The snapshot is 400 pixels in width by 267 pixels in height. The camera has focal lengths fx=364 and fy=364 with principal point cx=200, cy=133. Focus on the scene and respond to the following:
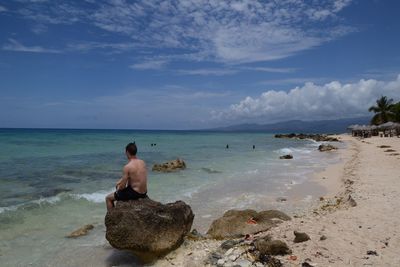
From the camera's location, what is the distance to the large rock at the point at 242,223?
8609mm

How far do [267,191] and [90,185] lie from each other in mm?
8294

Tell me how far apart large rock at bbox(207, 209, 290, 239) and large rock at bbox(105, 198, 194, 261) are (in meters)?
1.34

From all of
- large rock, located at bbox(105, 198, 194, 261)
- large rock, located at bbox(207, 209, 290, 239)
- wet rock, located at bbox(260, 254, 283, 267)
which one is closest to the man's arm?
large rock, located at bbox(105, 198, 194, 261)

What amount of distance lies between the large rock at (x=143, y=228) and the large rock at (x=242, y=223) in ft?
4.41

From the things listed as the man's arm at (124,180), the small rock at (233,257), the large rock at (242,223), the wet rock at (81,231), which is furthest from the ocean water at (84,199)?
the small rock at (233,257)

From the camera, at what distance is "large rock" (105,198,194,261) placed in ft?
23.8

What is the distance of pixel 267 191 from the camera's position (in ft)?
50.5

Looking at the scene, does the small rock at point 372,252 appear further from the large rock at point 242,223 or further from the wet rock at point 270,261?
the large rock at point 242,223

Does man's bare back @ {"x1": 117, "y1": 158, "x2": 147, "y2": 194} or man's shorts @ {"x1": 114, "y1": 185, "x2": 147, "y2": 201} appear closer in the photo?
man's bare back @ {"x1": 117, "y1": 158, "x2": 147, "y2": 194}

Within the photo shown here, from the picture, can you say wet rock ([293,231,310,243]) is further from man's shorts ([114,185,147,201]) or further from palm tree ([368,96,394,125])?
palm tree ([368,96,394,125])

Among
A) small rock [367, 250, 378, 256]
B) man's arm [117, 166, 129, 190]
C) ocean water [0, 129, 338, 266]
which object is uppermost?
man's arm [117, 166, 129, 190]

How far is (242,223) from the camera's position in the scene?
29.5 ft

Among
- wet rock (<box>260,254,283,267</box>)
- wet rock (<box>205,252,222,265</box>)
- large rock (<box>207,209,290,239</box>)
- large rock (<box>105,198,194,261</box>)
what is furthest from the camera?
large rock (<box>207,209,290,239</box>)

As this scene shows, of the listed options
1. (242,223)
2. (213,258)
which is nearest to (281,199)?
(242,223)
